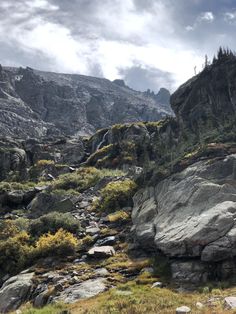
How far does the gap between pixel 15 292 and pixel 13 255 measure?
538 cm

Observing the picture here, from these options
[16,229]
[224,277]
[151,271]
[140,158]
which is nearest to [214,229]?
[224,277]

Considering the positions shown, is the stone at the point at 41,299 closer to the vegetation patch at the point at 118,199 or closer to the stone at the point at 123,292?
the stone at the point at 123,292

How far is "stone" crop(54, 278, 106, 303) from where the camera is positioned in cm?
2412

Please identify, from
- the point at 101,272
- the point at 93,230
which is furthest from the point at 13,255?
the point at 101,272

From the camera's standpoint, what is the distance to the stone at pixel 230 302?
19727mm

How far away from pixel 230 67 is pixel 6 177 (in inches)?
1498

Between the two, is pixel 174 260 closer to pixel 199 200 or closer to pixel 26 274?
pixel 199 200

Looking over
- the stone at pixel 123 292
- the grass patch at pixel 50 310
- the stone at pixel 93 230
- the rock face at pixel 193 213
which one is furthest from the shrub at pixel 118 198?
the grass patch at pixel 50 310

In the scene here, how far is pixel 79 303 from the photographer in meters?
23.1

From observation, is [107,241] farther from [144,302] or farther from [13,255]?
[144,302]

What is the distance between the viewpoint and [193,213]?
2816 centimetres

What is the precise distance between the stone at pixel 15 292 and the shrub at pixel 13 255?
2685 mm

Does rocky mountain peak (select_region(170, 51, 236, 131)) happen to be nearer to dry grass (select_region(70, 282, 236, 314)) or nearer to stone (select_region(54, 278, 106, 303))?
stone (select_region(54, 278, 106, 303))

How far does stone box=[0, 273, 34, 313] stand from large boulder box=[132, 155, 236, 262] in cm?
776
